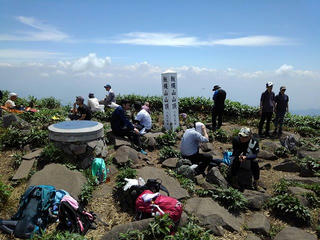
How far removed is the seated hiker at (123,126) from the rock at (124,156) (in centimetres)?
106

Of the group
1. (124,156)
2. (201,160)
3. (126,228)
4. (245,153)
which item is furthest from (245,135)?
(126,228)

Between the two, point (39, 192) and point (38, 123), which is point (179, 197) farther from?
point (38, 123)

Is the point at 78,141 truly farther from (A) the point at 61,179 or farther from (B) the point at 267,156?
(B) the point at 267,156

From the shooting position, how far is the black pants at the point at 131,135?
9203mm

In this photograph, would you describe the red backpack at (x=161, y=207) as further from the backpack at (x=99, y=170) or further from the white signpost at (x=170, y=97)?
the white signpost at (x=170, y=97)

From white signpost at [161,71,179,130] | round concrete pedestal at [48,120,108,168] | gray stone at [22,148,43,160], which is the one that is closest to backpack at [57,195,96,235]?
round concrete pedestal at [48,120,108,168]

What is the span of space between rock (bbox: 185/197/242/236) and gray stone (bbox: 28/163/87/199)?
2.68m

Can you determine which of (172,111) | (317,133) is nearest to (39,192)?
(172,111)

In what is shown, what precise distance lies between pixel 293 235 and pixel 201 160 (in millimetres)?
3281

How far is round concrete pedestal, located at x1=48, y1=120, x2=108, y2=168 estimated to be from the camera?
733cm

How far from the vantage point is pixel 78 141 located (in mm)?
7391

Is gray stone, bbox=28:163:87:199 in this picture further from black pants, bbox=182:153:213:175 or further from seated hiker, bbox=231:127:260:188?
seated hiker, bbox=231:127:260:188

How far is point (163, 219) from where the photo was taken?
4723 millimetres

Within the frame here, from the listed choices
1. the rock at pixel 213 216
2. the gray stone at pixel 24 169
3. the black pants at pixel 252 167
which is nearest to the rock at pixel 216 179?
the black pants at pixel 252 167
